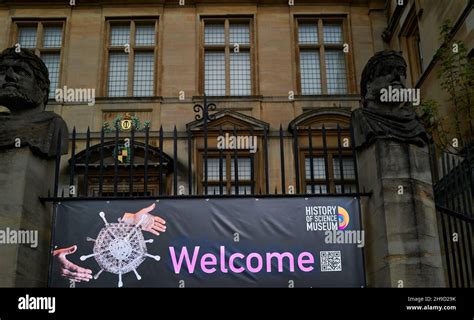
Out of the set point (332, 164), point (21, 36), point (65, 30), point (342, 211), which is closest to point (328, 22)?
point (332, 164)

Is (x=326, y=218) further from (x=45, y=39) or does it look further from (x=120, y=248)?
(x=45, y=39)

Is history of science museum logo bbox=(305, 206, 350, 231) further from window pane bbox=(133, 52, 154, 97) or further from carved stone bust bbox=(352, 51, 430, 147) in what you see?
window pane bbox=(133, 52, 154, 97)

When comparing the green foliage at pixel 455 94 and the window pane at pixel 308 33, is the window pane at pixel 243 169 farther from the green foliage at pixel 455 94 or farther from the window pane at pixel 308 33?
the green foliage at pixel 455 94

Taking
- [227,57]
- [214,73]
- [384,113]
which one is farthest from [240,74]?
[384,113]

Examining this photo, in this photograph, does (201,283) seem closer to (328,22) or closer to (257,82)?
(257,82)

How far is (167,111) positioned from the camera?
17.2 m

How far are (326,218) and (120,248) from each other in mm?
2328

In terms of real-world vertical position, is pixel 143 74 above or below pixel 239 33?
below

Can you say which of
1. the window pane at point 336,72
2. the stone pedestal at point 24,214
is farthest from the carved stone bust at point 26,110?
the window pane at point 336,72

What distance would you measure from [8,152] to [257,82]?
11.9 m

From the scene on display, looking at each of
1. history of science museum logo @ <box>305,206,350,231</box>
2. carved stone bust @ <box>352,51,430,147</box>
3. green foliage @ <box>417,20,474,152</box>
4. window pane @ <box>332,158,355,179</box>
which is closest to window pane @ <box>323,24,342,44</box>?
window pane @ <box>332,158,355,179</box>

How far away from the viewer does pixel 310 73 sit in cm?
1812

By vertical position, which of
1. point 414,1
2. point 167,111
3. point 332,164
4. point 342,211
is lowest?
point 342,211

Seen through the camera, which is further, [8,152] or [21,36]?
[21,36]
